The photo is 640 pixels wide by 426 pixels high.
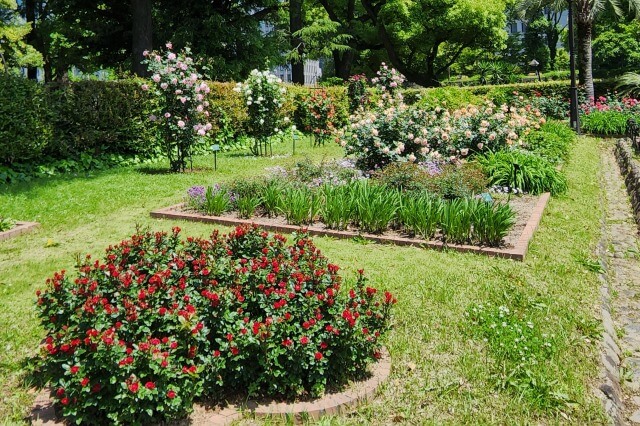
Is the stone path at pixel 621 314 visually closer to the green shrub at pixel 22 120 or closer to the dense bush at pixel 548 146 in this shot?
the dense bush at pixel 548 146

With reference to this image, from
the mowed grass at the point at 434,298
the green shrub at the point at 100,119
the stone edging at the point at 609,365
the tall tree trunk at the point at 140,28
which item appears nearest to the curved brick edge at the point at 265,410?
the mowed grass at the point at 434,298

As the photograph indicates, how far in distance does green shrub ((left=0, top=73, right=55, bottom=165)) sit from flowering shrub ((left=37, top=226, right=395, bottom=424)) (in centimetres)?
808

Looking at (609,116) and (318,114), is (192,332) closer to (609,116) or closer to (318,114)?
(318,114)

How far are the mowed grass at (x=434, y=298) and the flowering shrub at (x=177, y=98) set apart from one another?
2309 millimetres

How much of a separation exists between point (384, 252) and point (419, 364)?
2.52 metres

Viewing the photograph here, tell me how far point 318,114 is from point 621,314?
44.9 ft

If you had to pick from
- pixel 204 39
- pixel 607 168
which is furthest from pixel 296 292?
pixel 204 39

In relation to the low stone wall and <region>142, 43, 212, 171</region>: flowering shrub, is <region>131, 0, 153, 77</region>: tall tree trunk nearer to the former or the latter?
<region>142, 43, 212, 171</region>: flowering shrub

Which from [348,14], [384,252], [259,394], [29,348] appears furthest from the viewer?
[348,14]

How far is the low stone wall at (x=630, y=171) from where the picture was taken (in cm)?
871

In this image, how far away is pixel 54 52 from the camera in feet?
85.0

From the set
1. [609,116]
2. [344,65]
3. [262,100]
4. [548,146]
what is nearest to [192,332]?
[548,146]

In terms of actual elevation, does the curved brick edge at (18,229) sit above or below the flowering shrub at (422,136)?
below

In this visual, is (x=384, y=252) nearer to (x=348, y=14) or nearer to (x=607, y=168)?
(x=607, y=168)
